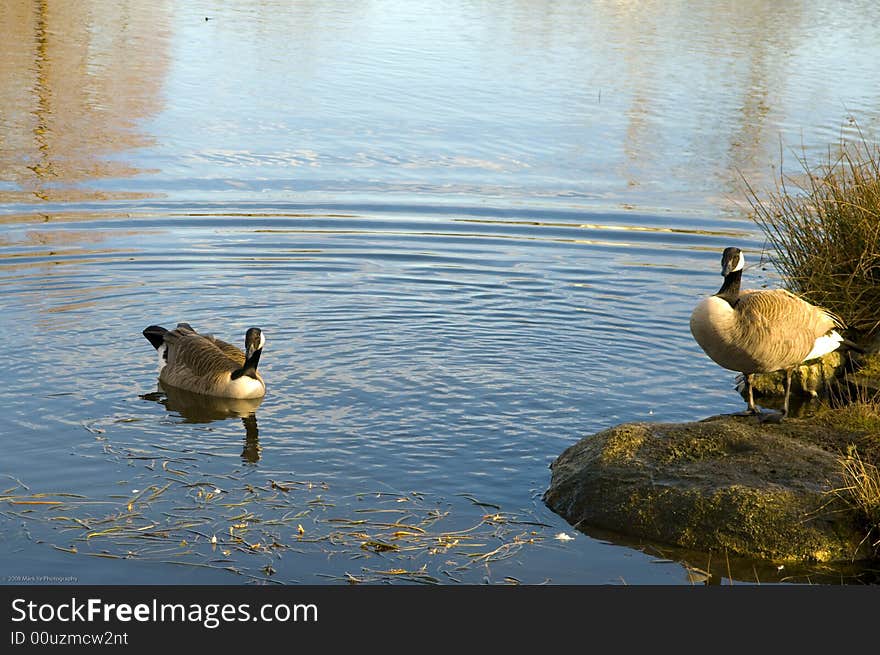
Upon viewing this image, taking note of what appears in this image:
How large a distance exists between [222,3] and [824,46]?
1888 cm

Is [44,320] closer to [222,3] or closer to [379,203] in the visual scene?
[379,203]

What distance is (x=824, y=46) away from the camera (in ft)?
112

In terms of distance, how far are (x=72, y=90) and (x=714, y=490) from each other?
61.9 feet

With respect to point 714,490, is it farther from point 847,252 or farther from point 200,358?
point 200,358

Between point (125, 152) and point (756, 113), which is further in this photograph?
point (756, 113)

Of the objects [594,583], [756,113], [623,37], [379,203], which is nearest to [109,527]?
[594,583]

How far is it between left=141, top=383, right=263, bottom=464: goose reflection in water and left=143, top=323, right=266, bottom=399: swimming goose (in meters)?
0.06

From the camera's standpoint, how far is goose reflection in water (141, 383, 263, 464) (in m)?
10.5

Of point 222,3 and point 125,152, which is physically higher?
point 222,3

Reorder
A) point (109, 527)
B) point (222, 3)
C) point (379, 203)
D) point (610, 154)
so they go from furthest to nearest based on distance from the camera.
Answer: point (222, 3) → point (610, 154) → point (379, 203) → point (109, 527)

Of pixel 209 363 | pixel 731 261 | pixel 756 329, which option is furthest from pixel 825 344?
pixel 209 363

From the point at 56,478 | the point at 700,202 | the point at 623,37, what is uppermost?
the point at 623,37

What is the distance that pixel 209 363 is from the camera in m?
11.2

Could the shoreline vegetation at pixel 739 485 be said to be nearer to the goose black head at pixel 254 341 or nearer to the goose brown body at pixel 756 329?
the goose brown body at pixel 756 329
